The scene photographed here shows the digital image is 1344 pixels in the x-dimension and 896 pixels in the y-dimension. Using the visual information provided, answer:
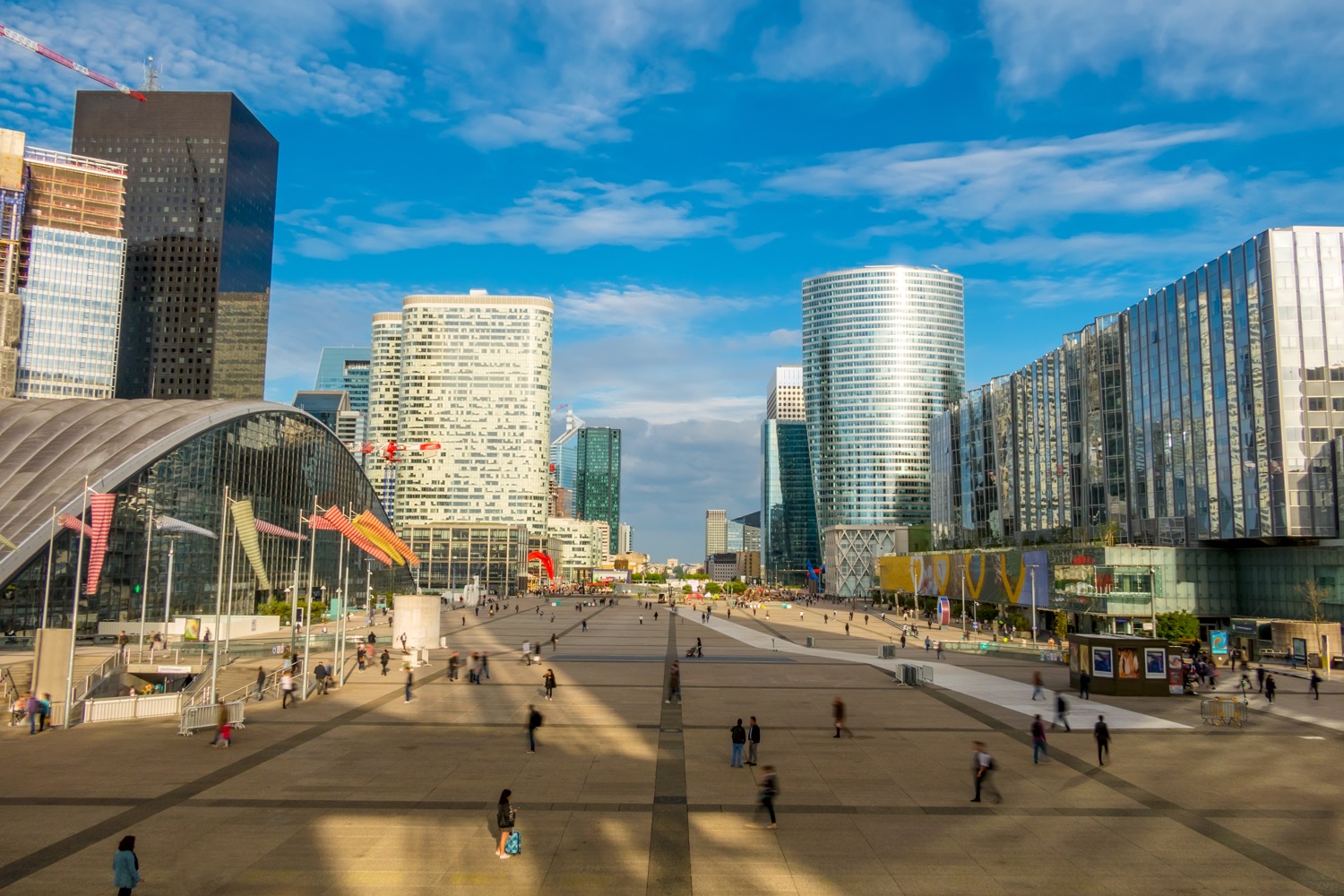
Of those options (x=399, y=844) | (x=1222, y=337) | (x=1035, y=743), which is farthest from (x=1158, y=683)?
(x=1222, y=337)

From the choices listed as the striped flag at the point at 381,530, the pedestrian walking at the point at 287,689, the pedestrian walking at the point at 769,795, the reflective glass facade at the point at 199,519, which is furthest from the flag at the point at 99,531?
the pedestrian walking at the point at 769,795

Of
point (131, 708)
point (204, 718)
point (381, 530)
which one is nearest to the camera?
point (204, 718)

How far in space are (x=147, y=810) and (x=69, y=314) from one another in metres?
185

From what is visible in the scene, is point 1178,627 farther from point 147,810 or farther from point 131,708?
point 147,810

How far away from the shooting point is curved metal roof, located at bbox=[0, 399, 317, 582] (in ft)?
191

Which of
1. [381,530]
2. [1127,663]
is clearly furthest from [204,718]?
[1127,663]

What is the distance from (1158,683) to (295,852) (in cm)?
3269

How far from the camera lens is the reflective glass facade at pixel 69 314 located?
166625 mm

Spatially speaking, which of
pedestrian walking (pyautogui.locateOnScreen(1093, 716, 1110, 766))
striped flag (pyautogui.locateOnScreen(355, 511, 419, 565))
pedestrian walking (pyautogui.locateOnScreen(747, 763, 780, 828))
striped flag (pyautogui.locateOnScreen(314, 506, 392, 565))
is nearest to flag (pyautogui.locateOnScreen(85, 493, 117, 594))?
striped flag (pyautogui.locateOnScreen(314, 506, 392, 565))

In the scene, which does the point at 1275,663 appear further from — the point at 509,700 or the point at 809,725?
the point at 509,700

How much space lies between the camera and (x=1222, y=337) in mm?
72812

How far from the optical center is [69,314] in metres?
170

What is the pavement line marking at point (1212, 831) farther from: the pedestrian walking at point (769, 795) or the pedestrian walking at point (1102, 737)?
the pedestrian walking at point (769, 795)

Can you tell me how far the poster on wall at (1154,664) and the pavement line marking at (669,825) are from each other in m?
20.2
